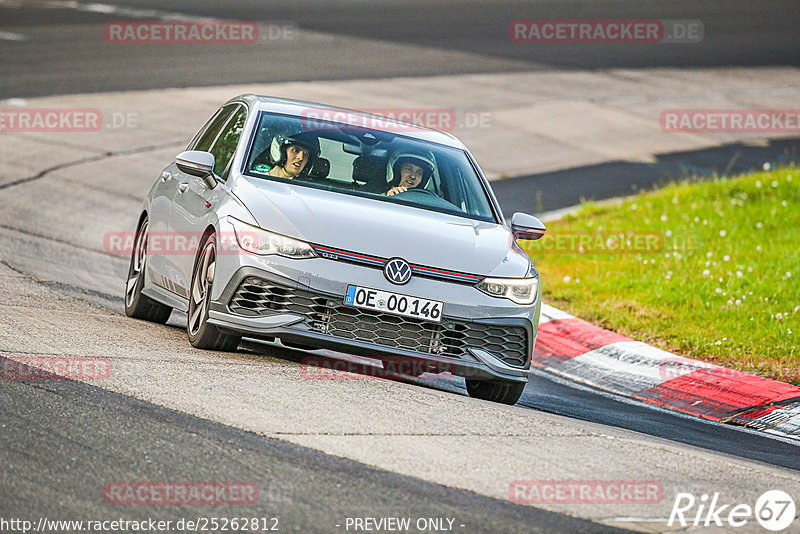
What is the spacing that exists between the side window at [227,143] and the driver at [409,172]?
110cm

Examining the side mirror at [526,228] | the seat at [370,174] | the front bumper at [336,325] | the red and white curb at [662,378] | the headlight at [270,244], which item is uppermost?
the seat at [370,174]

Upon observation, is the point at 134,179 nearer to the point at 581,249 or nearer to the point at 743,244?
the point at 581,249

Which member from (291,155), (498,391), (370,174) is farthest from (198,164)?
(498,391)

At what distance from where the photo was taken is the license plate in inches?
283

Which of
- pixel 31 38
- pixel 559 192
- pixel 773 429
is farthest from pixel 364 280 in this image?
pixel 31 38

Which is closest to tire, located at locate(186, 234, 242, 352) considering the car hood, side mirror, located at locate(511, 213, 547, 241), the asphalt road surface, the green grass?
the car hood

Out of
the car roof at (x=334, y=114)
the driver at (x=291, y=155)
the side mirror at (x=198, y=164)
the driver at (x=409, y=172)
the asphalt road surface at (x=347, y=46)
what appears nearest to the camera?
the side mirror at (x=198, y=164)

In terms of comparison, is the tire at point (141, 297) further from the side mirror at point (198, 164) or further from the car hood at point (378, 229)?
the car hood at point (378, 229)

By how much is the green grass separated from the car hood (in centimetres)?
305

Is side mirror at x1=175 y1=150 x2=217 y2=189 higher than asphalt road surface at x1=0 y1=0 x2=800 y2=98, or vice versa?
side mirror at x1=175 y1=150 x2=217 y2=189

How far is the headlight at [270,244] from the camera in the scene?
7.25m

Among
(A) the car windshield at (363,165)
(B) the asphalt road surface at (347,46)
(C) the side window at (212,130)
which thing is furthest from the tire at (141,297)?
(B) the asphalt road surface at (347,46)

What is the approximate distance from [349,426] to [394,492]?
949 mm

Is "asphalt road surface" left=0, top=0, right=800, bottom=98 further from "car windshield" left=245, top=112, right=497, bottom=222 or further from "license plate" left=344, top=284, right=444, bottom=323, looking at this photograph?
"license plate" left=344, top=284, right=444, bottom=323
